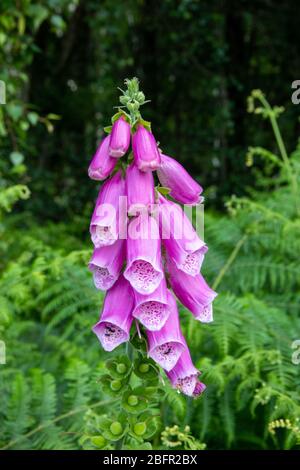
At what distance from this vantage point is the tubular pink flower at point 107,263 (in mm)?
1302

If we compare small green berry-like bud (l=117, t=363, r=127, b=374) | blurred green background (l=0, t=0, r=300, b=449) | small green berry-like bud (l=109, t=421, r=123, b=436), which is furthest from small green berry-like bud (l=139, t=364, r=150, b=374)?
blurred green background (l=0, t=0, r=300, b=449)

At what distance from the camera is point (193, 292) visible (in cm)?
135

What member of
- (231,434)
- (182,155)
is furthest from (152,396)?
(182,155)

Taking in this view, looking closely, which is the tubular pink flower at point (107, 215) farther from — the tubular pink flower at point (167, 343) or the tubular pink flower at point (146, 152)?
the tubular pink flower at point (167, 343)

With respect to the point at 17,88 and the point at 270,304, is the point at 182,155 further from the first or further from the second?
the point at 270,304

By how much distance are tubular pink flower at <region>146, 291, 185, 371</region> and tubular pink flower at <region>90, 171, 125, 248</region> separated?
196 millimetres

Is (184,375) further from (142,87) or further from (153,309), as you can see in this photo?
(142,87)

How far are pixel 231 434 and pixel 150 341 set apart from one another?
2.58 ft

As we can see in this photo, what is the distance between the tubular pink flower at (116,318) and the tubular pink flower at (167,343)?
6cm

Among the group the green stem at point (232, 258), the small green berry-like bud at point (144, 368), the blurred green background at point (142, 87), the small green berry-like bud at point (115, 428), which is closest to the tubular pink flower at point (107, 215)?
the small green berry-like bud at point (144, 368)

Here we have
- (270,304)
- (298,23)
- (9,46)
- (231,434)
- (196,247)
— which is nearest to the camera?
(196,247)

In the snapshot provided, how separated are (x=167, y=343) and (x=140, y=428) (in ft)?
0.68

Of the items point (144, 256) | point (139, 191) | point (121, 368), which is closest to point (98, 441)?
point (121, 368)

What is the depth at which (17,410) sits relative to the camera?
1.95 m
